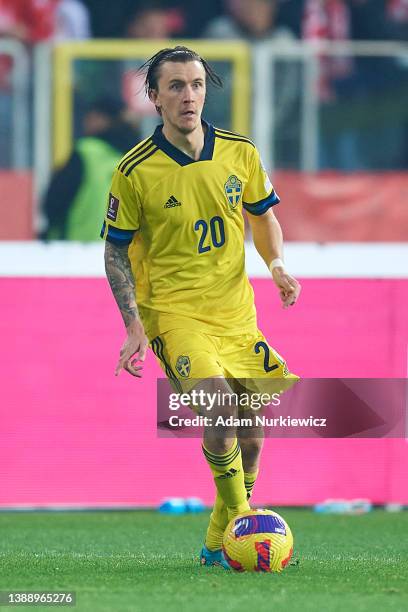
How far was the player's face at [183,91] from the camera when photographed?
6.73 meters

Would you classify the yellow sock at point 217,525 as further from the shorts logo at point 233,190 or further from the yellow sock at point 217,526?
the shorts logo at point 233,190

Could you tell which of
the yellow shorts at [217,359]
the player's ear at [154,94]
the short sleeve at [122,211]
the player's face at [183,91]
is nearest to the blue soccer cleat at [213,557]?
the yellow shorts at [217,359]

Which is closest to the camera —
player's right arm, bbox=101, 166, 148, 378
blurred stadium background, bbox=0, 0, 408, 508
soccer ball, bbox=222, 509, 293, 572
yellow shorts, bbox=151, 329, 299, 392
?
soccer ball, bbox=222, 509, 293, 572

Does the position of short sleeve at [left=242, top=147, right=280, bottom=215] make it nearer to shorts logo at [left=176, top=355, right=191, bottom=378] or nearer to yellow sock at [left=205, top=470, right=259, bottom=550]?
shorts logo at [left=176, top=355, right=191, bottom=378]

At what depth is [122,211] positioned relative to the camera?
6.80 metres

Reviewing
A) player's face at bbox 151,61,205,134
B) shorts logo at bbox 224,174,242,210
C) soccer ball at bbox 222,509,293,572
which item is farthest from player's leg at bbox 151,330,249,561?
player's face at bbox 151,61,205,134

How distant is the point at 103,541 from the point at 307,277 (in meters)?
2.31

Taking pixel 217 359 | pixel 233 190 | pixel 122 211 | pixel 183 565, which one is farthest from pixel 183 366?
→ pixel 183 565

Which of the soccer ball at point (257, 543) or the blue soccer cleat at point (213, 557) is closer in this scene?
the soccer ball at point (257, 543)

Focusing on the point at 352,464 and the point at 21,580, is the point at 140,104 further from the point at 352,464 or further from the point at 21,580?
the point at 21,580

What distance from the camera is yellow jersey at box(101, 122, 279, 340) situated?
6.82m

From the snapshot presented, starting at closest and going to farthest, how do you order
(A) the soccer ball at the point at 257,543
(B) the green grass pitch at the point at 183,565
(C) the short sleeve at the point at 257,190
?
(B) the green grass pitch at the point at 183,565, (A) the soccer ball at the point at 257,543, (C) the short sleeve at the point at 257,190

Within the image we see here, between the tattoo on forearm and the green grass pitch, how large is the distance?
3.89ft

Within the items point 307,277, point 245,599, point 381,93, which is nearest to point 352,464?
point 307,277
